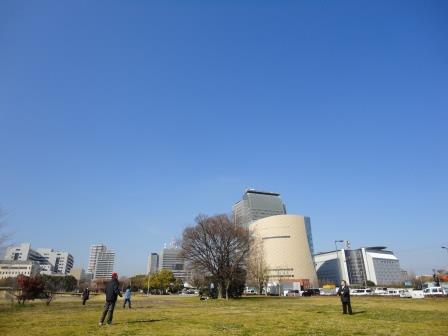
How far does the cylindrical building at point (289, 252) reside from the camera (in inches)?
5531

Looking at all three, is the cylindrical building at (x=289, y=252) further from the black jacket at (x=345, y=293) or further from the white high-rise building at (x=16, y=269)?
the white high-rise building at (x=16, y=269)

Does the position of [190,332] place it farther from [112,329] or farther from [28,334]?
[28,334]

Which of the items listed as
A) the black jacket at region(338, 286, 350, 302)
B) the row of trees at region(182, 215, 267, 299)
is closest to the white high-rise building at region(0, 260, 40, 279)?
the row of trees at region(182, 215, 267, 299)

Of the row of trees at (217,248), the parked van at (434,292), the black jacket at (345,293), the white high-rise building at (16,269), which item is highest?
the white high-rise building at (16,269)

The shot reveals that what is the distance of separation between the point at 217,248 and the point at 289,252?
101727 millimetres

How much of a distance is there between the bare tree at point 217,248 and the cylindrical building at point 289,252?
88504 millimetres

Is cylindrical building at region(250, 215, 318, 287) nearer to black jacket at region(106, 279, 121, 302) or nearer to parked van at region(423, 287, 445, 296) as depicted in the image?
parked van at region(423, 287, 445, 296)

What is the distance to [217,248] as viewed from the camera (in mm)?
49656

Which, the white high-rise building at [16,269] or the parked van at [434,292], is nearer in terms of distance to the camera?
the parked van at [434,292]

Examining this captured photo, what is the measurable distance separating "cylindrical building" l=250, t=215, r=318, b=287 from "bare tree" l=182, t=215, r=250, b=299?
88.5 meters

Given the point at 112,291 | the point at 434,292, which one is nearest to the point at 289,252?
the point at 434,292

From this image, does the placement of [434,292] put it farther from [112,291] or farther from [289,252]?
[289,252]

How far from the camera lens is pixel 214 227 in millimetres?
49156

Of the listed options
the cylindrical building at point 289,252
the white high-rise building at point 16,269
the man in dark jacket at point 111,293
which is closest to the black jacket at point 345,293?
the man in dark jacket at point 111,293
